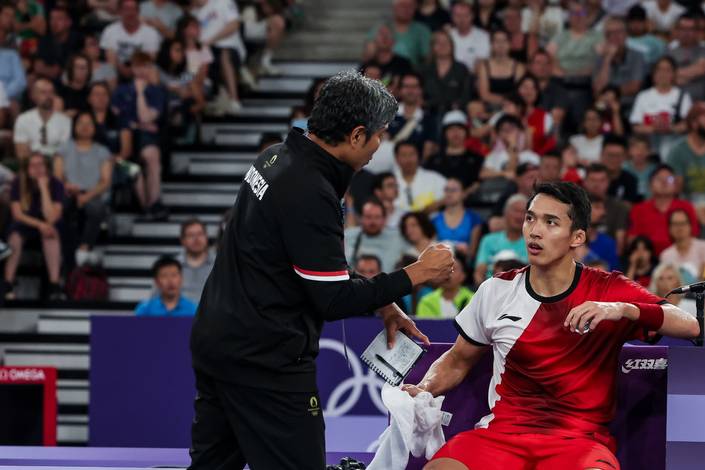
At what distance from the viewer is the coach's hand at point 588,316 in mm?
4699

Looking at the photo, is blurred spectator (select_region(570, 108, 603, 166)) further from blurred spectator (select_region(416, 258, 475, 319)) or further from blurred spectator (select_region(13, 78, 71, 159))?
blurred spectator (select_region(13, 78, 71, 159))

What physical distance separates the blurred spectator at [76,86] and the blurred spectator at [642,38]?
Answer: 5.35 m

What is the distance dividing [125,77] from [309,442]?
29.0 feet

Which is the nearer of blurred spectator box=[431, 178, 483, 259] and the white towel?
the white towel

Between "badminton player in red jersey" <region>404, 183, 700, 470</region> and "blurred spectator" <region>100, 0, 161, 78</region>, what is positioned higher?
"blurred spectator" <region>100, 0, 161, 78</region>

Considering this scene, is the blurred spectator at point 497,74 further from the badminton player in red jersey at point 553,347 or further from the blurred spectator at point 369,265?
the badminton player in red jersey at point 553,347

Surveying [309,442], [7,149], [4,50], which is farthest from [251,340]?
[4,50]

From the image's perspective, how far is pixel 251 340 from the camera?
14.6 feet

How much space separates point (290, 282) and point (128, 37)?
912cm

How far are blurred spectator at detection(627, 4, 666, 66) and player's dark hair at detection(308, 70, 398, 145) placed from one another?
844 cm

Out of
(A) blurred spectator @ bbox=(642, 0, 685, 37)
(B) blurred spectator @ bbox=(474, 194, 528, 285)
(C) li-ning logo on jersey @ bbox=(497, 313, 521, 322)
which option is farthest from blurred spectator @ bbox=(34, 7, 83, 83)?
(C) li-ning logo on jersey @ bbox=(497, 313, 521, 322)

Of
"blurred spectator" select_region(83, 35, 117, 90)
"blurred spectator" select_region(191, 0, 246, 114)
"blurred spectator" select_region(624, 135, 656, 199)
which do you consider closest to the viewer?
"blurred spectator" select_region(624, 135, 656, 199)

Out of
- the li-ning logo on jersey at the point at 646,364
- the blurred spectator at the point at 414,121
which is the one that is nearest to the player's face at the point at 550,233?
the li-ning logo on jersey at the point at 646,364

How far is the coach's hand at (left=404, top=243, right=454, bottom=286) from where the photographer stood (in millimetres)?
4527
